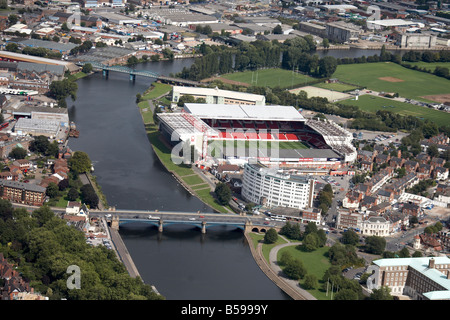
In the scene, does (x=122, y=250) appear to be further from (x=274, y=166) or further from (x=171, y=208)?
(x=274, y=166)

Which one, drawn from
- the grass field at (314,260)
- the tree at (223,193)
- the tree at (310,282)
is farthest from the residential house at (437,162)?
the tree at (310,282)

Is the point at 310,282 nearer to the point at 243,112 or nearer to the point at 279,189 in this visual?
the point at 279,189

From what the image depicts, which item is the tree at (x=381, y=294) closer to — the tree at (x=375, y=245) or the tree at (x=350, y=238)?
the tree at (x=375, y=245)

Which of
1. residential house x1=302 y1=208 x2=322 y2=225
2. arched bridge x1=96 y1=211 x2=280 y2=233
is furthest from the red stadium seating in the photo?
arched bridge x1=96 y1=211 x2=280 y2=233

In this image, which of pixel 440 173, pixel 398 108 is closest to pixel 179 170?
pixel 440 173

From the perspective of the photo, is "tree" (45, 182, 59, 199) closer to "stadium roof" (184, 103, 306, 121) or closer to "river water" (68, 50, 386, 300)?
"river water" (68, 50, 386, 300)
